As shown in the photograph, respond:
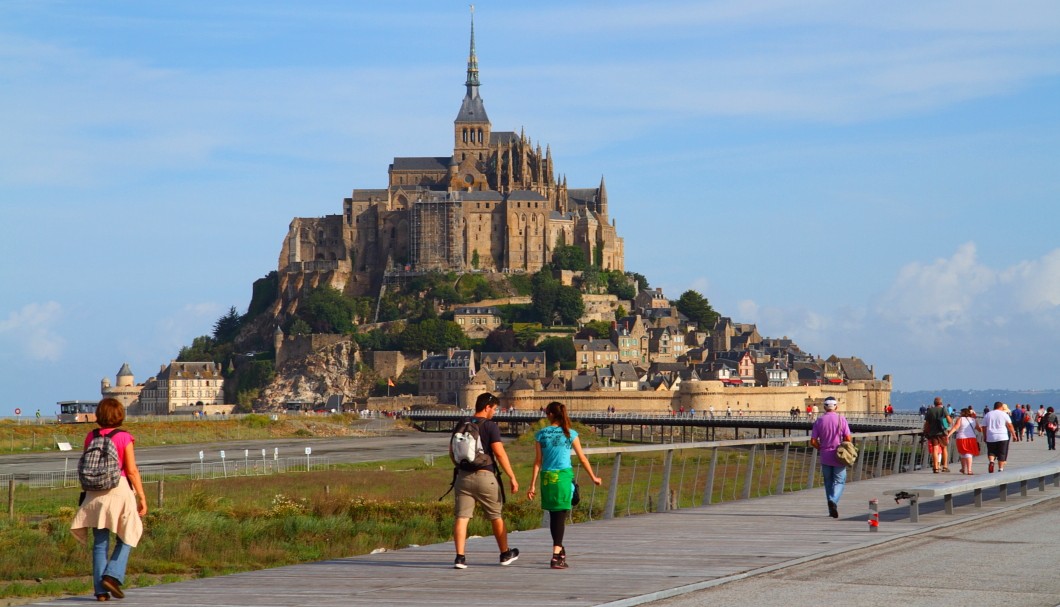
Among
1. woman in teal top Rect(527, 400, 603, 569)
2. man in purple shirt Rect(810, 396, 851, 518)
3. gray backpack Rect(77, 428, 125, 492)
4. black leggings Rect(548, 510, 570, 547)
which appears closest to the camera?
gray backpack Rect(77, 428, 125, 492)

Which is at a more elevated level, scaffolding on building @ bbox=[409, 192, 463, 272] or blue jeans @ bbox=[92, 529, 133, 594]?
scaffolding on building @ bbox=[409, 192, 463, 272]

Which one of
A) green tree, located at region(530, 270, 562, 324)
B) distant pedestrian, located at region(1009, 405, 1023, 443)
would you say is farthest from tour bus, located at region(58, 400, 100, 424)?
distant pedestrian, located at region(1009, 405, 1023, 443)

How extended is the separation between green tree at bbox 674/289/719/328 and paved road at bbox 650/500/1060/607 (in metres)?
120

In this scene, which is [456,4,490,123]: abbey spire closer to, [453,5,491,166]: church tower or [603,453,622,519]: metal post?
[453,5,491,166]: church tower

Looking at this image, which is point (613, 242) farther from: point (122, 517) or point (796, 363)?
point (122, 517)

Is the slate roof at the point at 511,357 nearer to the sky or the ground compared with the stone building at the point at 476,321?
nearer to the ground

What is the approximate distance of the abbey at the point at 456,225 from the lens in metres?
126

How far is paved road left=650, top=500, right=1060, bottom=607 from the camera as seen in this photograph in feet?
31.8

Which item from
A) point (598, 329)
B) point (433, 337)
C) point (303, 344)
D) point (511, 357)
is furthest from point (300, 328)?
point (598, 329)

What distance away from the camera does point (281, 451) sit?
65.1 m

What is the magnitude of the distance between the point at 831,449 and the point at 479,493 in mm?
5443

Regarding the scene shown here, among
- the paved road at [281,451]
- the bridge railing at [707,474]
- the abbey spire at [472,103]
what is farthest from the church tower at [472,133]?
the bridge railing at [707,474]

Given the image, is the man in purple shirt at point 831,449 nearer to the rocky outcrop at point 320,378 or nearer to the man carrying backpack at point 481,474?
the man carrying backpack at point 481,474

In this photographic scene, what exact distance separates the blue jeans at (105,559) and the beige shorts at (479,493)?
2.69m
